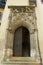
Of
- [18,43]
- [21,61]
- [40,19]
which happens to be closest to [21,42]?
[18,43]

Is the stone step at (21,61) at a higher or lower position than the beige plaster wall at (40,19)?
lower

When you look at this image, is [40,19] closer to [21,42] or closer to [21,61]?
[21,42]

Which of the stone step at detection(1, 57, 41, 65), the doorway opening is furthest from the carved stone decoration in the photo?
the stone step at detection(1, 57, 41, 65)

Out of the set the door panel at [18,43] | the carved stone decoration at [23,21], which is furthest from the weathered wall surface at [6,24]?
the door panel at [18,43]

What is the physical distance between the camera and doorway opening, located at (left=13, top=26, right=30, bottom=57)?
3.03 m

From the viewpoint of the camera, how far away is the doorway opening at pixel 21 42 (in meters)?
3.03

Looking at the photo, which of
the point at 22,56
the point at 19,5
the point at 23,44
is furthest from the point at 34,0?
the point at 22,56

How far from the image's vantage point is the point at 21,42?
10.2 ft

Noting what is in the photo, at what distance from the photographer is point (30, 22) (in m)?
3.19

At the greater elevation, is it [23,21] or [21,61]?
[23,21]

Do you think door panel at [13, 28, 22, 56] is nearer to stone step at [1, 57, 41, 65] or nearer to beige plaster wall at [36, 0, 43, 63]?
stone step at [1, 57, 41, 65]

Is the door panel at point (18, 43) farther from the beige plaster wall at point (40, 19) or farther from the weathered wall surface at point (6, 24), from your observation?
the beige plaster wall at point (40, 19)

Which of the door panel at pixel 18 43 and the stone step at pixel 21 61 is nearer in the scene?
the stone step at pixel 21 61

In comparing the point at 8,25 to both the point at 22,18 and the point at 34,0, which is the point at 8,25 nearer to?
the point at 22,18
